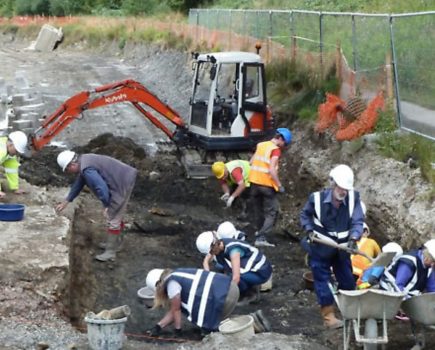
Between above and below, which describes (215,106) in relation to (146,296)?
above

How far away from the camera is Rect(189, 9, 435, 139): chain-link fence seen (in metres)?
12.8

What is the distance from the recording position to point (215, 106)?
15.4 meters

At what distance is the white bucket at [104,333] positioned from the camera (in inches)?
290

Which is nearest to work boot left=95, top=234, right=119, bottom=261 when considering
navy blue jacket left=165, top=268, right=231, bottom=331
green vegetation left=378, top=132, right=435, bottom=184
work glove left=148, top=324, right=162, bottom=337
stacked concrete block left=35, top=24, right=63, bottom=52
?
work glove left=148, top=324, right=162, bottom=337

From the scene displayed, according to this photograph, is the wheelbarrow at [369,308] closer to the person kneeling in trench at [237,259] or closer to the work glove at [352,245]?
the work glove at [352,245]

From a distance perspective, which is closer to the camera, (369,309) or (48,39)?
(369,309)

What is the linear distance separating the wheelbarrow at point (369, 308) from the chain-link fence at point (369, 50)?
5.84 meters

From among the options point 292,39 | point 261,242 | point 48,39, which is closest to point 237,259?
point 261,242

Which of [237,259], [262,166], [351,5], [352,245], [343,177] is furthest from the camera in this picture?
[351,5]

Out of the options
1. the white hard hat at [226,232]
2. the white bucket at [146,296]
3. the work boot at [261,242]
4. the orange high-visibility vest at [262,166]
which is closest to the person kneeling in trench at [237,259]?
the white hard hat at [226,232]

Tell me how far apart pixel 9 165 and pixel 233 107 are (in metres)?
4.56

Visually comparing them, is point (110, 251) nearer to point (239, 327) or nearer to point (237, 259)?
point (237, 259)

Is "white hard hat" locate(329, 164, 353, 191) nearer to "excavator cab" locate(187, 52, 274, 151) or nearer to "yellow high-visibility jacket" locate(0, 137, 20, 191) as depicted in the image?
"yellow high-visibility jacket" locate(0, 137, 20, 191)

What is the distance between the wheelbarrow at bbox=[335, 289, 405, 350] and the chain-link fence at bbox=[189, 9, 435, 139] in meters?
5.84
